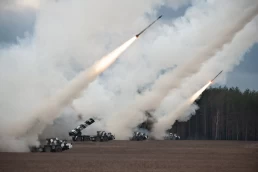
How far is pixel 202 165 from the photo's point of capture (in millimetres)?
32594

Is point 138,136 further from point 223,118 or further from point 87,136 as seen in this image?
point 223,118

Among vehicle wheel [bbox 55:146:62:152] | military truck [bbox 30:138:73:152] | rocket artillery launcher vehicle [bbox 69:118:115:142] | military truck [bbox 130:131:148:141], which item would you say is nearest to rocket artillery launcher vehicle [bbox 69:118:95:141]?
rocket artillery launcher vehicle [bbox 69:118:115:142]

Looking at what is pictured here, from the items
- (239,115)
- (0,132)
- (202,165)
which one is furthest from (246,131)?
(202,165)

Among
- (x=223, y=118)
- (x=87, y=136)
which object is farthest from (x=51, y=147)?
(x=223, y=118)

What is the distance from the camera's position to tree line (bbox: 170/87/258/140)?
105562 mm

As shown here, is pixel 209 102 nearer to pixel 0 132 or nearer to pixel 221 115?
pixel 221 115

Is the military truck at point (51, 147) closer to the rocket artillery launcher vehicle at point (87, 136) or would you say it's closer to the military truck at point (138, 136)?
the rocket artillery launcher vehicle at point (87, 136)

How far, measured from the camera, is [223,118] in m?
109

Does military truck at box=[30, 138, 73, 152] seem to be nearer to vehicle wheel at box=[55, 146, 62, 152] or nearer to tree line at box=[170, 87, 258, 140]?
vehicle wheel at box=[55, 146, 62, 152]

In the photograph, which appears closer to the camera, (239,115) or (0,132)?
(0,132)

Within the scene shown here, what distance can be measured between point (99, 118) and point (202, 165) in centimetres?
4863

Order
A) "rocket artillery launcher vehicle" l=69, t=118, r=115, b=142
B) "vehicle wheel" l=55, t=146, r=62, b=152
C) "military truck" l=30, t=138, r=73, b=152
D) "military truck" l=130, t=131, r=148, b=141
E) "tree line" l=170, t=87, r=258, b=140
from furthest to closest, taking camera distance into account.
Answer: "tree line" l=170, t=87, r=258, b=140, "military truck" l=130, t=131, r=148, b=141, "rocket artillery launcher vehicle" l=69, t=118, r=115, b=142, "vehicle wheel" l=55, t=146, r=62, b=152, "military truck" l=30, t=138, r=73, b=152

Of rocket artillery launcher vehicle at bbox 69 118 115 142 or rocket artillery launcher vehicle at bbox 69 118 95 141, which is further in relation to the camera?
rocket artillery launcher vehicle at bbox 69 118 115 142

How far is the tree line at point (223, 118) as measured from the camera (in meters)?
106
